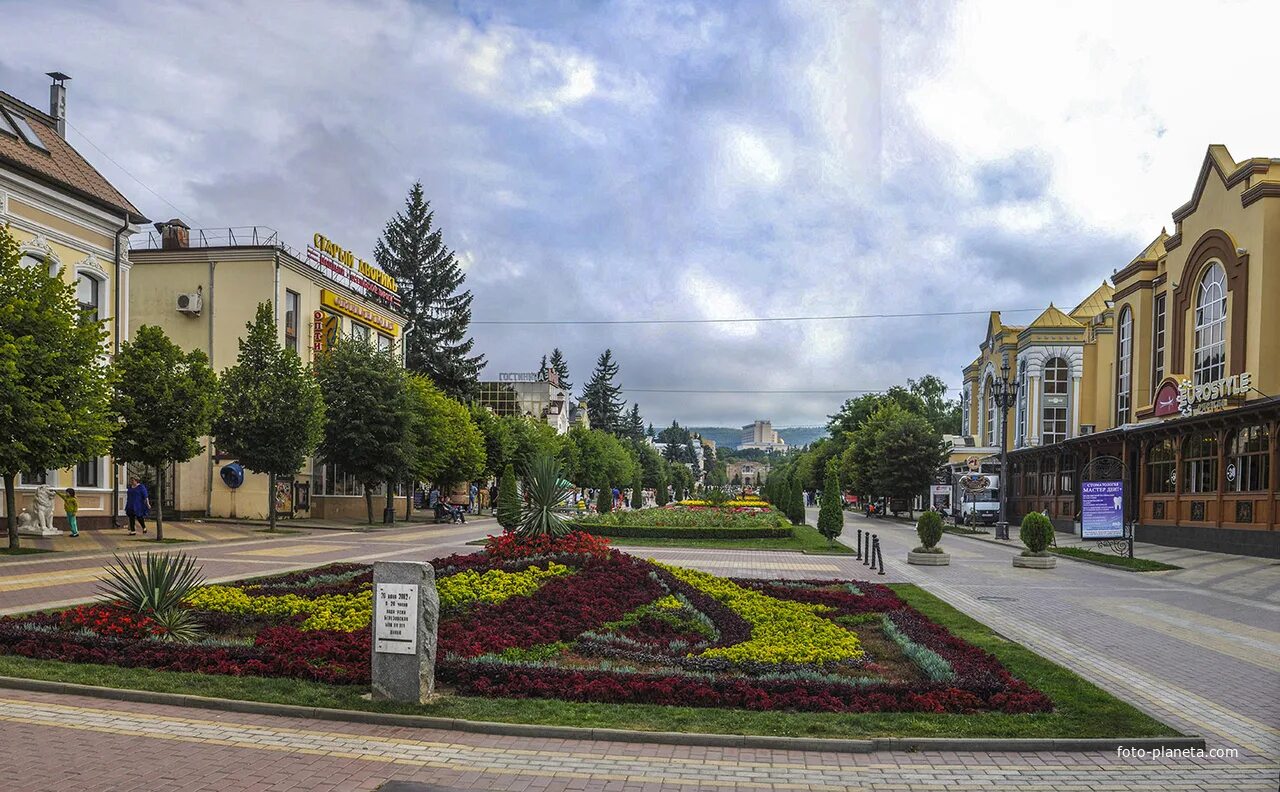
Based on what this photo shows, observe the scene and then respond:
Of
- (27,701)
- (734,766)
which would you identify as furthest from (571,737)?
(27,701)

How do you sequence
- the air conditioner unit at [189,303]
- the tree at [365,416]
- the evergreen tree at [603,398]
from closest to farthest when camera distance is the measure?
the tree at [365,416], the air conditioner unit at [189,303], the evergreen tree at [603,398]

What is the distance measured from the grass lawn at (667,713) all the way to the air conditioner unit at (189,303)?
3404 centimetres

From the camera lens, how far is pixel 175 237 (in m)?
40.5

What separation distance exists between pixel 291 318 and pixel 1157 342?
42.3 m

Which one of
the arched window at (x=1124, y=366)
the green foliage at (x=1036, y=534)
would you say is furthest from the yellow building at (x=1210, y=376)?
the green foliage at (x=1036, y=534)

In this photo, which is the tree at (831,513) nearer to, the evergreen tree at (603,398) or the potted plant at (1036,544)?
the potted plant at (1036,544)

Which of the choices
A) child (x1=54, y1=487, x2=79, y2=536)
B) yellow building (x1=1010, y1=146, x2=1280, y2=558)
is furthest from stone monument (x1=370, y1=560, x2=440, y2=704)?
yellow building (x1=1010, y1=146, x2=1280, y2=558)

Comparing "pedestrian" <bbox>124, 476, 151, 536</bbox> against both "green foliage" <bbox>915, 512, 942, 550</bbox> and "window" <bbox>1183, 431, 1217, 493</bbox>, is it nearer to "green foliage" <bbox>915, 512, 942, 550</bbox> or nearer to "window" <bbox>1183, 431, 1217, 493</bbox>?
"green foliage" <bbox>915, 512, 942, 550</bbox>

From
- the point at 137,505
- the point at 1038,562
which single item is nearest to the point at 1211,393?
the point at 1038,562

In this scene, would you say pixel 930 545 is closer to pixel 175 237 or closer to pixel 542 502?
pixel 542 502

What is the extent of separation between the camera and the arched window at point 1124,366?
45969 millimetres

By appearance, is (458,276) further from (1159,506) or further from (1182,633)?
(1182,633)

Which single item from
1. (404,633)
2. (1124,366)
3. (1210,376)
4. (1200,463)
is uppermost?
(1124,366)

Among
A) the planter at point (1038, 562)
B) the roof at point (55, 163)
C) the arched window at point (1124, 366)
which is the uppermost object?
the roof at point (55, 163)
